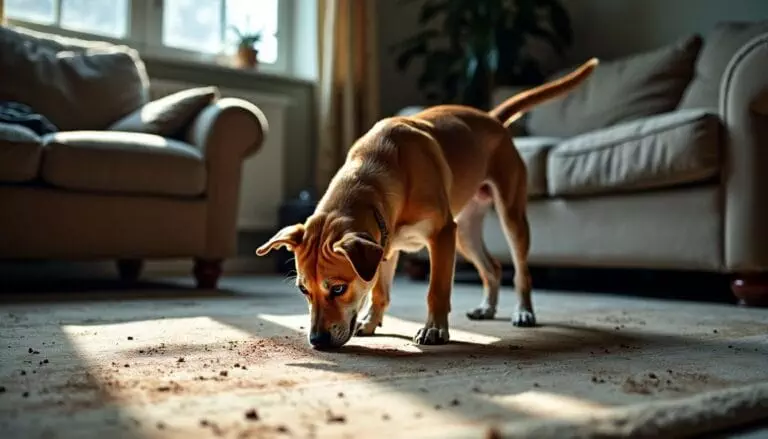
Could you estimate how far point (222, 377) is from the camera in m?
1.20

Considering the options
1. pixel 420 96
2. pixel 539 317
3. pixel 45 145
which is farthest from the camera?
pixel 420 96

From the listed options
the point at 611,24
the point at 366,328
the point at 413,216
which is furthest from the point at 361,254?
the point at 611,24

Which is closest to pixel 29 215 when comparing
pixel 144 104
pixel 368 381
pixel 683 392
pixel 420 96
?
pixel 144 104

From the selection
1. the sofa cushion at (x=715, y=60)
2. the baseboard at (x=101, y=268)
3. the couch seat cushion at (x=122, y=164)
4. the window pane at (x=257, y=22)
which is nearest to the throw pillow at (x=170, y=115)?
the couch seat cushion at (x=122, y=164)

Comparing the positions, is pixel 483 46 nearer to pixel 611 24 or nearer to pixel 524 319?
pixel 611 24

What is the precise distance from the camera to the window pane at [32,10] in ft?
12.5

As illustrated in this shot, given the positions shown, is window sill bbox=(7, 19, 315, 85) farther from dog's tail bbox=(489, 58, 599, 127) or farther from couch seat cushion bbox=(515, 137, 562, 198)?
dog's tail bbox=(489, 58, 599, 127)

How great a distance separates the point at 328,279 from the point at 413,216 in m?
0.35

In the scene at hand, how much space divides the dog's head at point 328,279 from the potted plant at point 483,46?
299 centimetres

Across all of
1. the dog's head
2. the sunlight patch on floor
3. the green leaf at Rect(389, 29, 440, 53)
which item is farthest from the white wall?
the sunlight patch on floor

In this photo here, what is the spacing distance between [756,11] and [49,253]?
12.0ft

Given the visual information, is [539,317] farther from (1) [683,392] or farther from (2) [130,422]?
(2) [130,422]

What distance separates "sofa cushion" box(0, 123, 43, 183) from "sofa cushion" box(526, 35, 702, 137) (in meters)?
2.15

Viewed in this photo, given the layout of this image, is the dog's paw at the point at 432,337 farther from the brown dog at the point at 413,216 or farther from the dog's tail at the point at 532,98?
the dog's tail at the point at 532,98
